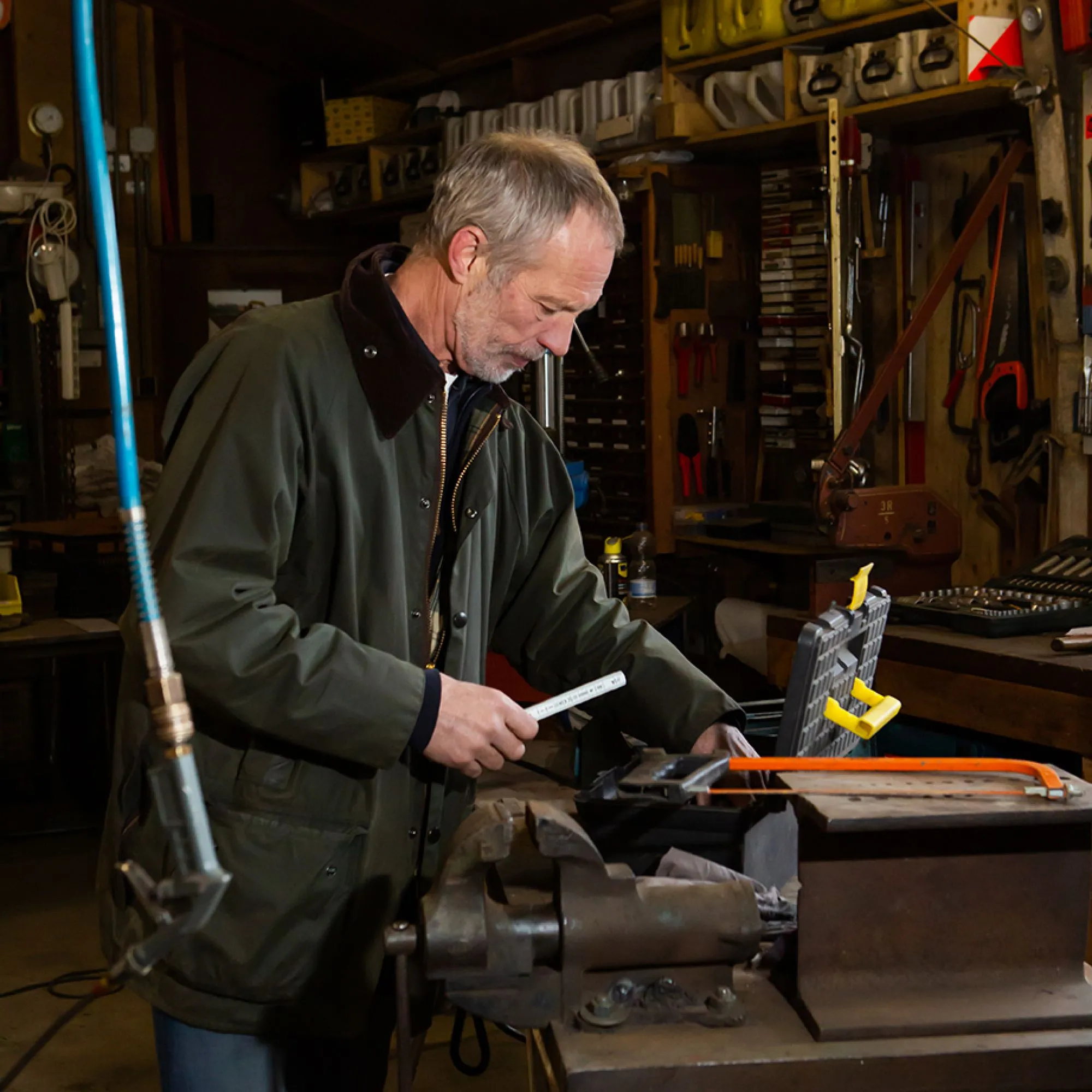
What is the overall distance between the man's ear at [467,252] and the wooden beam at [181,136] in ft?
19.5

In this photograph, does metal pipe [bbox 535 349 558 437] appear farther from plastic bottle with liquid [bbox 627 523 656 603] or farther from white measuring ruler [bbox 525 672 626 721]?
white measuring ruler [bbox 525 672 626 721]

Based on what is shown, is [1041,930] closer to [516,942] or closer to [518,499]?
[516,942]

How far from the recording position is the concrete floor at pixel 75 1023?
2.84 metres

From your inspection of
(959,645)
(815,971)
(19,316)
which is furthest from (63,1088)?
(19,316)

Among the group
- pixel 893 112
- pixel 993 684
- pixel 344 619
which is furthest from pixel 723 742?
pixel 893 112

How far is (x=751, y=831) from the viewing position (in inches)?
52.8

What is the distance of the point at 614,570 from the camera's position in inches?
150

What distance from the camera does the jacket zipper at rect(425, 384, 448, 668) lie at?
1.52 m

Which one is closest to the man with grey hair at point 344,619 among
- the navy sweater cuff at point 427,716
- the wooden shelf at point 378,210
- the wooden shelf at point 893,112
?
the navy sweater cuff at point 427,716

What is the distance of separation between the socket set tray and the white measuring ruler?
1328 millimetres

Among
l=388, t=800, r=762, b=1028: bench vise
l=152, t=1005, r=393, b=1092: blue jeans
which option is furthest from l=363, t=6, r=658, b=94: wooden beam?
l=388, t=800, r=762, b=1028: bench vise

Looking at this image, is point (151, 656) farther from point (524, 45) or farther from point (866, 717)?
point (524, 45)

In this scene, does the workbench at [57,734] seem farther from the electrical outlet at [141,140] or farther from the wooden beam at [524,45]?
the electrical outlet at [141,140]

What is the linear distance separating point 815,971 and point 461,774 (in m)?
0.58
